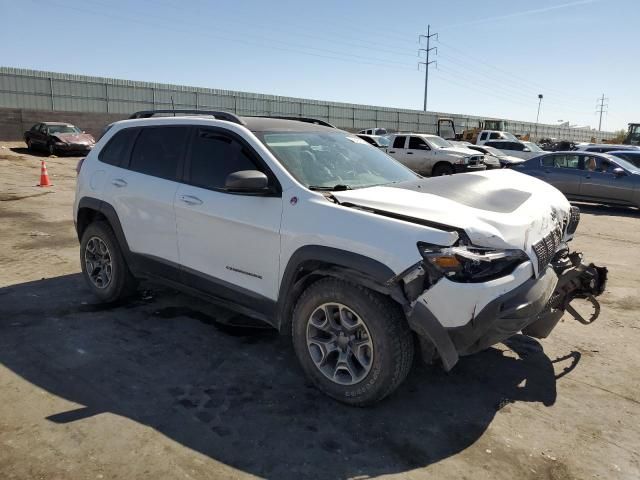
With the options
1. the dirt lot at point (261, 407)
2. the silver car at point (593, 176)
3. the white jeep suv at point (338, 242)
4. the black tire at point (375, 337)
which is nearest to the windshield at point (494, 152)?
the silver car at point (593, 176)

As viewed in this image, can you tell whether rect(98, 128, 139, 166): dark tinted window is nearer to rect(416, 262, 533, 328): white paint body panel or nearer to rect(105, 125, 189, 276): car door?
rect(105, 125, 189, 276): car door

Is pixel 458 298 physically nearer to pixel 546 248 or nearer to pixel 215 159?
pixel 546 248

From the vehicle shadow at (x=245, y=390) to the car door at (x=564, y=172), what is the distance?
9.75 meters

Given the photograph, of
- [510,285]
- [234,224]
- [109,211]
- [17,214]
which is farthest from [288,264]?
[17,214]

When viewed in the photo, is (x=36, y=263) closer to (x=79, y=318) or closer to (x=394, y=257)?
(x=79, y=318)

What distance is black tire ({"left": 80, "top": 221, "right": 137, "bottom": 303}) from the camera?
16.3 ft

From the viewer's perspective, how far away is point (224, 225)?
12.8 ft

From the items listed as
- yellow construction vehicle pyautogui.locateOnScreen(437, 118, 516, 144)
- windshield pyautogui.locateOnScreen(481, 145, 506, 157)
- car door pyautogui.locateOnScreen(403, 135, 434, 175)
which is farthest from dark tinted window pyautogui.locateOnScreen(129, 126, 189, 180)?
yellow construction vehicle pyautogui.locateOnScreen(437, 118, 516, 144)

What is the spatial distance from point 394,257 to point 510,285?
687 mm

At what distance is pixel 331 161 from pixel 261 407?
6.28ft

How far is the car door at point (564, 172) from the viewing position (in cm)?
1289

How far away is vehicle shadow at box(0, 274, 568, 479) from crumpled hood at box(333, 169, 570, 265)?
3.66ft

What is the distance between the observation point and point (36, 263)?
6.54 metres

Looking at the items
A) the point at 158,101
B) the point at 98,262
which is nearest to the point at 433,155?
the point at 98,262
